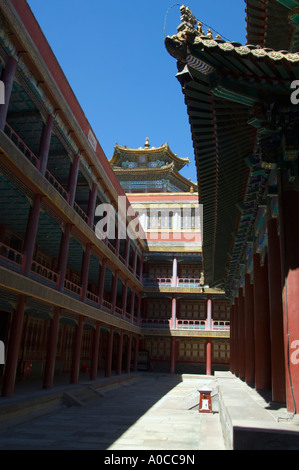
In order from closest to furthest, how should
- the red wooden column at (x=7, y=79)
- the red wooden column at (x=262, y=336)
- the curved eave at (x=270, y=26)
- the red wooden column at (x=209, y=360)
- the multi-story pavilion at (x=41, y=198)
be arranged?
the curved eave at (x=270, y=26) < the red wooden column at (x=262, y=336) < the red wooden column at (x=7, y=79) < the multi-story pavilion at (x=41, y=198) < the red wooden column at (x=209, y=360)

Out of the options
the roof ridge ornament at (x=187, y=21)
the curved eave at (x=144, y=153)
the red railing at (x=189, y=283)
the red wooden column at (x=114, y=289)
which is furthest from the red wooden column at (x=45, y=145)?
the curved eave at (x=144, y=153)

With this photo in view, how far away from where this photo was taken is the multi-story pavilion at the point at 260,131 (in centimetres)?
447

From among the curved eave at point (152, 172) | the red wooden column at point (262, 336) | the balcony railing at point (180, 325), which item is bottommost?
the red wooden column at point (262, 336)

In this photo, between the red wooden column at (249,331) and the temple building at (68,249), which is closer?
the temple building at (68,249)

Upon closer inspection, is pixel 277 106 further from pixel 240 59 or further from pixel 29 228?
pixel 29 228

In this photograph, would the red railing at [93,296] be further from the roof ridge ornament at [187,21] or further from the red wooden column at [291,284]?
the roof ridge ornament at [187,21]

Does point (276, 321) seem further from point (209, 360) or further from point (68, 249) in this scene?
point (209, 360)

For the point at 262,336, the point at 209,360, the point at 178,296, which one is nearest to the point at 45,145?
the point at 262,336

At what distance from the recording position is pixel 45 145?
12.8 metres

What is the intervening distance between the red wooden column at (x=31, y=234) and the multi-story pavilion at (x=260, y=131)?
604cm

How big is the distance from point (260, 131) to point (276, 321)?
3.05 m

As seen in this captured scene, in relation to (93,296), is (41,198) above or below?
above

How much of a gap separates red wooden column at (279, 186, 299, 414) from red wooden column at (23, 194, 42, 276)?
8.32 metres
